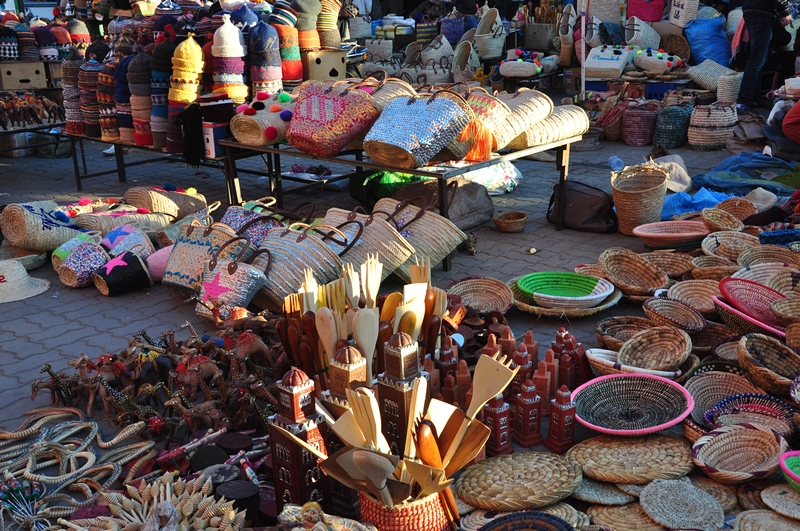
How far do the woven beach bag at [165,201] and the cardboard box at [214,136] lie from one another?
0.38 m

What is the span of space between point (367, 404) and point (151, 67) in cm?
495

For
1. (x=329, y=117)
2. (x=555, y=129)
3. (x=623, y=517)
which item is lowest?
(x=623, y=517)

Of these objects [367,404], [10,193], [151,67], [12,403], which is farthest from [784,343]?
[10,193]

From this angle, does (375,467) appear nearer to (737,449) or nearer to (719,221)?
(737,449)

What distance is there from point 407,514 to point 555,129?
3.76 meters

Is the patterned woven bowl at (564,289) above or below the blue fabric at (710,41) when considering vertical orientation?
below

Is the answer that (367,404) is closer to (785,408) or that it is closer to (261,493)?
(261,493)

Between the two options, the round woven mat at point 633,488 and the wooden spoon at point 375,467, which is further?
the round woven mat at point 633,488

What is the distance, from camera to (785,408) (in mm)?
2764

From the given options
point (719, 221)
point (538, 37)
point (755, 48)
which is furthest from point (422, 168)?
point (538, 37)

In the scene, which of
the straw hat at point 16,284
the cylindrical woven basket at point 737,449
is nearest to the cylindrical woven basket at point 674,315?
the cylindrical woven basket at point 737,449

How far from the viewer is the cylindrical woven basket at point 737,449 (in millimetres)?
2514

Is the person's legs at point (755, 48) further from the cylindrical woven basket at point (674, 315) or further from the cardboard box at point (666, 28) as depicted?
the cylindrical woven basket at point (674, 315)

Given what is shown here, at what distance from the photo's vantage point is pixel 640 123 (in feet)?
26.9
